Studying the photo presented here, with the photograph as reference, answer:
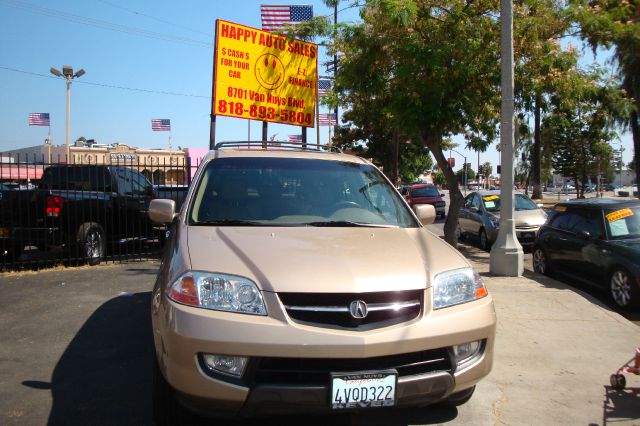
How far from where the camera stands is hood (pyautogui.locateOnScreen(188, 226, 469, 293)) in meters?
2.86

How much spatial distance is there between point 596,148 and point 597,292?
31611 millimetres

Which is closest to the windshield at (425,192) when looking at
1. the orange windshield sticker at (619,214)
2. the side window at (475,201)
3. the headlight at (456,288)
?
the side window at (475,201)

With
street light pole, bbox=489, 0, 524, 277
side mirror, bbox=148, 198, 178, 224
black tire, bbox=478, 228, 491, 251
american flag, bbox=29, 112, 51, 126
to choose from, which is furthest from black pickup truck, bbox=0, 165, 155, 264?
american flag, bbox=29, 112, 51, 126

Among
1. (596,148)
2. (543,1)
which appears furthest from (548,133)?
(543,1)

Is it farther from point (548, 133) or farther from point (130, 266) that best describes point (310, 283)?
point (548, 133)

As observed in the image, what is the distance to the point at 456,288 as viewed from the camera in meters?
3.18

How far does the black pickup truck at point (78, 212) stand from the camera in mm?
8945

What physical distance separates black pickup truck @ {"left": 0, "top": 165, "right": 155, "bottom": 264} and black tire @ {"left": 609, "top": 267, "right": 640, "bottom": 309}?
833 centimetres

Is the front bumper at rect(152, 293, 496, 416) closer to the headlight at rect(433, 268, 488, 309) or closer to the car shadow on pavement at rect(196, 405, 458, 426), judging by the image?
the headlight at rect(433, 268, 488, 309)

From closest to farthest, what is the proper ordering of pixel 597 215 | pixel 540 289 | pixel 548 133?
pixel 540 289
pixel 597 215
pixel 548 133

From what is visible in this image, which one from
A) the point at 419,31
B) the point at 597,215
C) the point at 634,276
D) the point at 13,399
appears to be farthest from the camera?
the point at 419,31

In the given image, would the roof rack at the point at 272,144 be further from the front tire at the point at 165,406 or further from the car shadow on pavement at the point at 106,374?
the front tire at the point at 165,406

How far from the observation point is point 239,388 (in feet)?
8.79

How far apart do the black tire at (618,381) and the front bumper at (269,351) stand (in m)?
1.99
